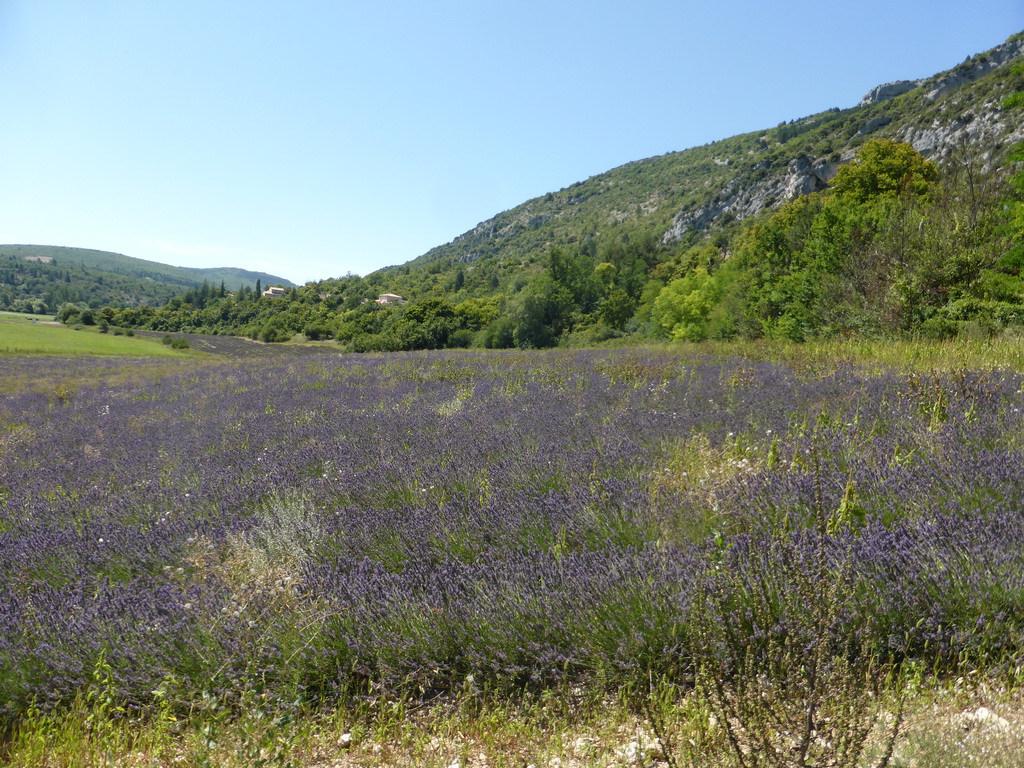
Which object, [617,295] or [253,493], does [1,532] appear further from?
[617,295]

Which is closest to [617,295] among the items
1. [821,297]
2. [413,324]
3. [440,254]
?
[413,324]

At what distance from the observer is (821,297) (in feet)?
55.2

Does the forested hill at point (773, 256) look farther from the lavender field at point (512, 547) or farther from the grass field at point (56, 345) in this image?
the grass field at point (56, 345)

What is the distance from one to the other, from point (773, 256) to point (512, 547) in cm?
2913

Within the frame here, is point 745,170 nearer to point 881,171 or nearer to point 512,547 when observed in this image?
point 881,171

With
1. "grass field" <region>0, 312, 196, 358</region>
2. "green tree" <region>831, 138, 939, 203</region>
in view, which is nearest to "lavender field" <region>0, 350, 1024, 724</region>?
"green tree" <region>831, 138, 939, 203</region>

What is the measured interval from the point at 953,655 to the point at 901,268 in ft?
49.4

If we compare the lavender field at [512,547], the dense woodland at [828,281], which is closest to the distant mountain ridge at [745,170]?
the dense woodland at [828,281]

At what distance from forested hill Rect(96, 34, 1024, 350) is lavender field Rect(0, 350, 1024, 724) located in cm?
958

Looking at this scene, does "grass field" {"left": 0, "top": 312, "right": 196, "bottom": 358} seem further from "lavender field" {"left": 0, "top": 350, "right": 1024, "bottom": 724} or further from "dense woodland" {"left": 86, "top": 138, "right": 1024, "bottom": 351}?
"lavender field" {"left": 0, "top": 350, "right": 1024, "bottom": 724}

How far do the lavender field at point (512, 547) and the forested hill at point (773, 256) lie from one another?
377 inches

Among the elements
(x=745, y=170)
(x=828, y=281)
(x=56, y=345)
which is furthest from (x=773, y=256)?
(x=745, y=170)

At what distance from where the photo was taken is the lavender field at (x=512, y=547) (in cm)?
175

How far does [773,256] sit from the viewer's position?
87.7 ft
